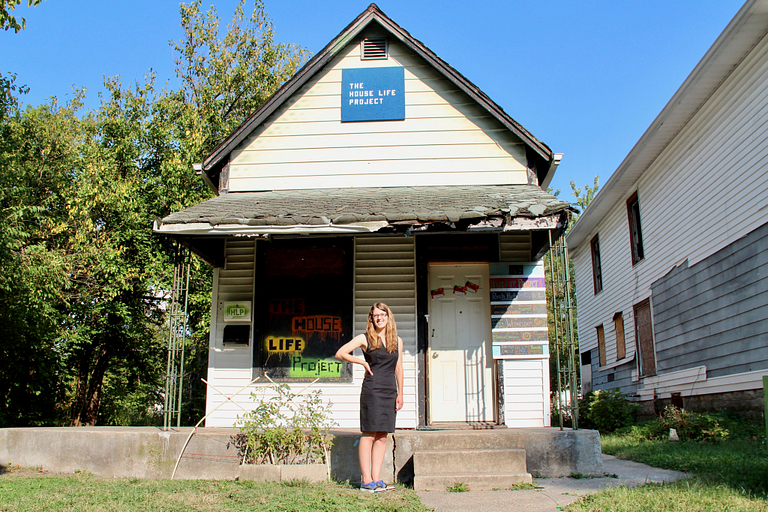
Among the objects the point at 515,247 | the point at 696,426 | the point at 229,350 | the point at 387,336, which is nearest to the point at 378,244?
the point at 515,247

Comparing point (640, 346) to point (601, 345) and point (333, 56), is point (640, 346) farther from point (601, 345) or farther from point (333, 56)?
point (333, 56)

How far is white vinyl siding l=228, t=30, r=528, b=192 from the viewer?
8359mm

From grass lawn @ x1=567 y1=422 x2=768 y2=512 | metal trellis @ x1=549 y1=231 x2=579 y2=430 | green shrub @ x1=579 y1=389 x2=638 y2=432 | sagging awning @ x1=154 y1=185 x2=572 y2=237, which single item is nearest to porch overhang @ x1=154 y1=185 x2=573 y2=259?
sagging awning @ x1=154 y1=185 x2=572 y2=237

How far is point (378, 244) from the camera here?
8.08 meters

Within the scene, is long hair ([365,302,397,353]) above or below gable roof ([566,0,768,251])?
below

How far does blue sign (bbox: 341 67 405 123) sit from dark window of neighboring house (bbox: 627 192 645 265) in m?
8.17

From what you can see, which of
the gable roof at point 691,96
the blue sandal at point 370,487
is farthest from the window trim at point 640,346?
the blue sandal at point 370,487

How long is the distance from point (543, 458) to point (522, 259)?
2.74 meters

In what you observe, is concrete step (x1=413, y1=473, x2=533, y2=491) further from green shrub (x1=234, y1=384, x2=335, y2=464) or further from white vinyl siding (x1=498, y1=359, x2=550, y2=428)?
white vinyl siding (x1=498, y1=359, x2=550, y2=428)

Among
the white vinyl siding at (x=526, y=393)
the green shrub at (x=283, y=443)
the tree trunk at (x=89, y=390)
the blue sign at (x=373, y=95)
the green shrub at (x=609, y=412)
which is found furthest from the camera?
the tree trunk at (x=89, y=390)

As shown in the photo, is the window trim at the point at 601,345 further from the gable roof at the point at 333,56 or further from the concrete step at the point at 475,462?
the concrete step at the point at 475,462

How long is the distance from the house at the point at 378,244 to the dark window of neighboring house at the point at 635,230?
6447 mm

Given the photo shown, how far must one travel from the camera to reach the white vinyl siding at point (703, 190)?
8859 mm

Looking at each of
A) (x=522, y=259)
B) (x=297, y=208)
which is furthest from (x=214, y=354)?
(x=522, y=259)
